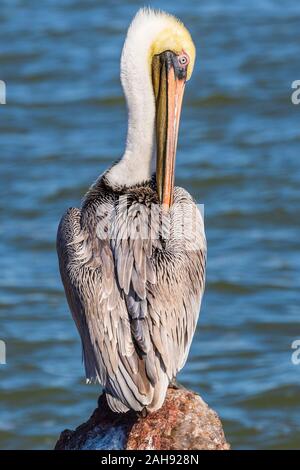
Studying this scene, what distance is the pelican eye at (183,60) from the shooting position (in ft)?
25.0

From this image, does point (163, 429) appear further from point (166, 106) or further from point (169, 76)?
point (169, 76)

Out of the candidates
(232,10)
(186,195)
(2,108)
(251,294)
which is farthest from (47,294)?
(232,10)

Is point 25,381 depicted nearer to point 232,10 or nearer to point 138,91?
point 138,91

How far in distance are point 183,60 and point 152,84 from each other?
24cm

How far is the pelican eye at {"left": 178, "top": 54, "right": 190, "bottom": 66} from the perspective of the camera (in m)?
7.61

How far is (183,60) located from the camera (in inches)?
300

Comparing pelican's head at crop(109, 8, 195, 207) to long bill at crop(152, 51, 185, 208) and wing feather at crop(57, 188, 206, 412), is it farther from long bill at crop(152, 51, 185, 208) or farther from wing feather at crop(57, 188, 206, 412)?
wing feather at crop(57, 188, 206, 412)

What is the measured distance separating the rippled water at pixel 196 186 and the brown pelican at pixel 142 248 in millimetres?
5376

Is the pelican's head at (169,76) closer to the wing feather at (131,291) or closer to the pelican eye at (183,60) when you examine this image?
the pelican eye at (183,60)

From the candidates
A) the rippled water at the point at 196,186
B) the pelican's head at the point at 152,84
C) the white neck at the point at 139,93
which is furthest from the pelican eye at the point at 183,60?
the rippled water at the point at 196,186

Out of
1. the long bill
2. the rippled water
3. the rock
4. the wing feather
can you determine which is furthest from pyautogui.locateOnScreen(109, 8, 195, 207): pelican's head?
the rippled water

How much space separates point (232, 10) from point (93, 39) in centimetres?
272

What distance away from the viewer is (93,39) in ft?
68.6

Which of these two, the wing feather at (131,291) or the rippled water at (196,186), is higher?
the rippled water at (196,186)
